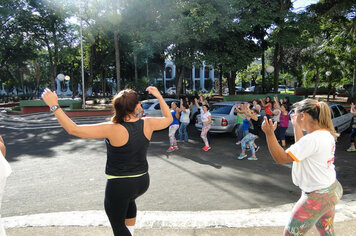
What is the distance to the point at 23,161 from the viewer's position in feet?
24.5

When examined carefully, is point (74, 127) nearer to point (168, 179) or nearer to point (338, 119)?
point (168, 179)

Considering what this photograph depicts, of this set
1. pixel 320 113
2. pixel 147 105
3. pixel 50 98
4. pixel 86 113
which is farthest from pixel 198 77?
pixel 50 98

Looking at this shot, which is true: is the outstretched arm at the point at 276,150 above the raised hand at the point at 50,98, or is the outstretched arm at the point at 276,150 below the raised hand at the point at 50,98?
below

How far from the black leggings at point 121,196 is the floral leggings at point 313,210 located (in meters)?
1.32

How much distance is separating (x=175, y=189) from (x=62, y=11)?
2174cm

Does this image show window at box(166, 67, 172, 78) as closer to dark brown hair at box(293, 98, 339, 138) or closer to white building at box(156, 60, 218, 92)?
white building at box(156, 60, 218, 92)

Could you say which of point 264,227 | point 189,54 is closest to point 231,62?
point 189,54

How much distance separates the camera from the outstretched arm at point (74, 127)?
2.01 meters

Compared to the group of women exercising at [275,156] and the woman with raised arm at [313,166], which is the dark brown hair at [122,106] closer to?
the group of women exercising at [275,156]

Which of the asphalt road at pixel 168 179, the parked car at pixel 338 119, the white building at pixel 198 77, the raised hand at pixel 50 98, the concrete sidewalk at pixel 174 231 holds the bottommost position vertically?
the asphalt road at pixel 168 179

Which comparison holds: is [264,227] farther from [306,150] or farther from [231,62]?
[231,62]

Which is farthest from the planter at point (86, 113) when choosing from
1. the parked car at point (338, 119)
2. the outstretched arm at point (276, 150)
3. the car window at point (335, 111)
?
the outstretched arm at point (276, 150)

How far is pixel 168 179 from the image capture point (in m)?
5.72

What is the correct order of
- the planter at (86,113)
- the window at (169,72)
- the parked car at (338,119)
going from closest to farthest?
Result: the parked car at (338,119) → the planter at (86,113) → the window at (169,72)
